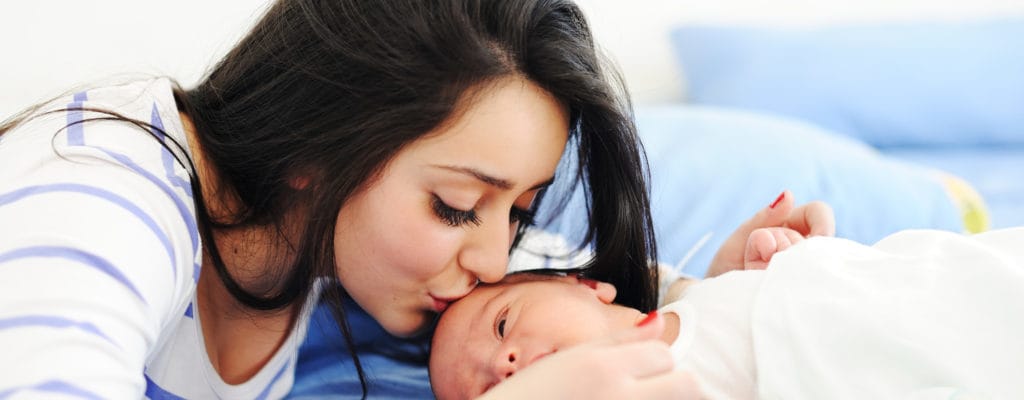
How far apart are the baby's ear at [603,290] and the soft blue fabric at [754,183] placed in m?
0.32

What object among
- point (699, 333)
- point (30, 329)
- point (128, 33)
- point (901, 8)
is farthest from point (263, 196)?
point (901, 8)

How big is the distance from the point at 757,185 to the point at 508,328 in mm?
813

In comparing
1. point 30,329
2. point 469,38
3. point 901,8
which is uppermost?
point 469,38

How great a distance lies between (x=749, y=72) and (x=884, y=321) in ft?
4.76

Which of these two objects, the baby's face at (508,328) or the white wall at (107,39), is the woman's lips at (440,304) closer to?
the baby's face at (508,328)

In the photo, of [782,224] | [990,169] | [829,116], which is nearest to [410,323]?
[782,224]

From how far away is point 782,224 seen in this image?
4.01 feet

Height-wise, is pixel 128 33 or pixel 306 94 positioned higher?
pixel 306 94

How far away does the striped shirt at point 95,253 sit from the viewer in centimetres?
70

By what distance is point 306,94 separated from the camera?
987 millimetres

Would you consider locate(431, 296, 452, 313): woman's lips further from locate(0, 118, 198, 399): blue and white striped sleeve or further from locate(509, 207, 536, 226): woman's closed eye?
locate(0, 118, 198, 399): blue and white striped sleeve

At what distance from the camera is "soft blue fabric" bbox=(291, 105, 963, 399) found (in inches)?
62.6

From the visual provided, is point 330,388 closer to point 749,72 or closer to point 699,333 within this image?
point 699,333

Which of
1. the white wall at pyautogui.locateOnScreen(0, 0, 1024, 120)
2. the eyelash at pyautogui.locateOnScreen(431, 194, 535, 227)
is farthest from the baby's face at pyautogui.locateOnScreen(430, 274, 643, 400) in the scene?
the white wall at pyautogui.locateOnScreen(0, 0, 1024, 120)
